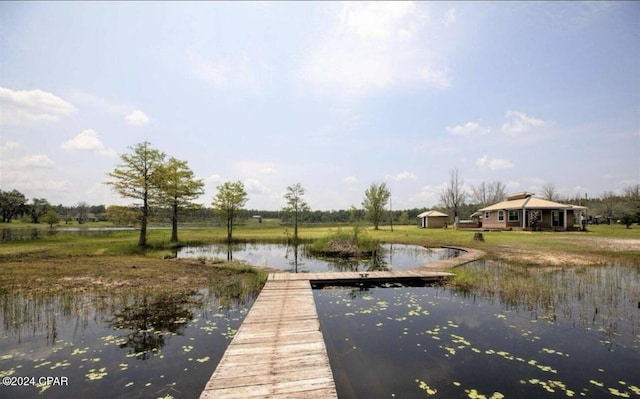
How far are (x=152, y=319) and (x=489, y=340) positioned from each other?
28.0 ft

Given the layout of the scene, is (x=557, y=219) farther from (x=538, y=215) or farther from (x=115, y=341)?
(x=115, y=341)

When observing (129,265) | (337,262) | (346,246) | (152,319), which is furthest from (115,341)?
(346,246)

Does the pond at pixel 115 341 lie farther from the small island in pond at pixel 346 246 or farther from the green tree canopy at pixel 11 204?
Result: the green tree canopy at pixel 11 204

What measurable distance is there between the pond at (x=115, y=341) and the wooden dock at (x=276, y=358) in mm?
682

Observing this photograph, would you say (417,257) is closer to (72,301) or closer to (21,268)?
(72,301)

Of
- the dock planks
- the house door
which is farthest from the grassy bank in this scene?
the house door

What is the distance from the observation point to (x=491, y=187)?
72.8 meters

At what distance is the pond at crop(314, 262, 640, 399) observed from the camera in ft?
16.1

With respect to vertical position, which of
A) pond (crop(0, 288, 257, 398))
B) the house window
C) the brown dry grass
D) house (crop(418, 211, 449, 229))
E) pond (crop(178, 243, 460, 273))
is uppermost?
the house window

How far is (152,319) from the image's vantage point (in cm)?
789

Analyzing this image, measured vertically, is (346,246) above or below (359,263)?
above

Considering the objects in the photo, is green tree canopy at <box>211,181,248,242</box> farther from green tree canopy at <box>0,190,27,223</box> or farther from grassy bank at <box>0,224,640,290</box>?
green tree canopy at <box>0,190,27,223</box>

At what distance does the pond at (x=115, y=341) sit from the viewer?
494 cm

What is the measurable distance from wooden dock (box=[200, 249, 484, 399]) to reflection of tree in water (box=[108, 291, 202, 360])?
195cm
